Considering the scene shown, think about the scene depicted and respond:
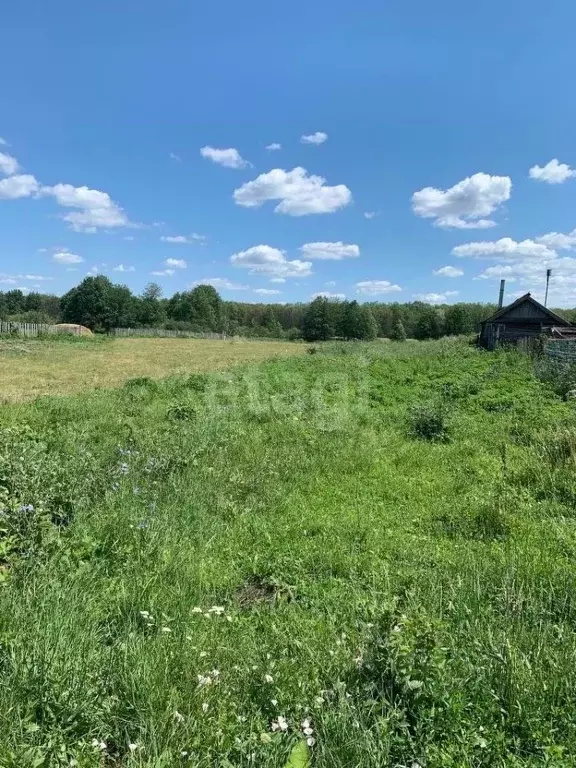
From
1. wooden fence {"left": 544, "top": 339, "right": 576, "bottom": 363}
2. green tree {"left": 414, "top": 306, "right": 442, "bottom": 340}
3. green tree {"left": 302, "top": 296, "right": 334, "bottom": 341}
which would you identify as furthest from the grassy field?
green tree {"left": 414, "top": 306, "right": 442, "bottom": 340}

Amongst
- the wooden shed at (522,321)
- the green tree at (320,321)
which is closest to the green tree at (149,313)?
the green tree at (320,321)

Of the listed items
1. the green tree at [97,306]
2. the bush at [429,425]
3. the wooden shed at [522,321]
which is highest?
the green tree at [97,306]

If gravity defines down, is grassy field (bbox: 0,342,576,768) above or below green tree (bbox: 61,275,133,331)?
below

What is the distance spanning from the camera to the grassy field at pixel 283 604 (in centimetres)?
235

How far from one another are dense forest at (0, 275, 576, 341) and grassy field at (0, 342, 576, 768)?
79.7m

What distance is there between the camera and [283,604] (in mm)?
3836

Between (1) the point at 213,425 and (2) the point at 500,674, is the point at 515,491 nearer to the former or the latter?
(2) the point at 500,674

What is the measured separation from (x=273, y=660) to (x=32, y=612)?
58.1 inches

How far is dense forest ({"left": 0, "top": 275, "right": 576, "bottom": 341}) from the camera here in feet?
281

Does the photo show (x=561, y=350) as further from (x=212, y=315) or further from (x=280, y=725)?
(x=212, y=315)

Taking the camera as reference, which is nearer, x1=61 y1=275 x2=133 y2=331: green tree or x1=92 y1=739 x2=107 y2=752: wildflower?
x1=92 y1=739 x2=107 y2=752: wildflower

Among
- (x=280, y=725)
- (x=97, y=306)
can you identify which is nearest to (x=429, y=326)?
(x=97, y=306)

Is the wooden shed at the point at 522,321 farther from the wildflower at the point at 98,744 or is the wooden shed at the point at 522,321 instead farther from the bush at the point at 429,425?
the wildflower at the point at 98,744

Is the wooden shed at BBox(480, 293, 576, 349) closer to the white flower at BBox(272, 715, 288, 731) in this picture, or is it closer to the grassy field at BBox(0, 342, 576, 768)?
the grassy field at BBox(0, 342, 576, 768)
